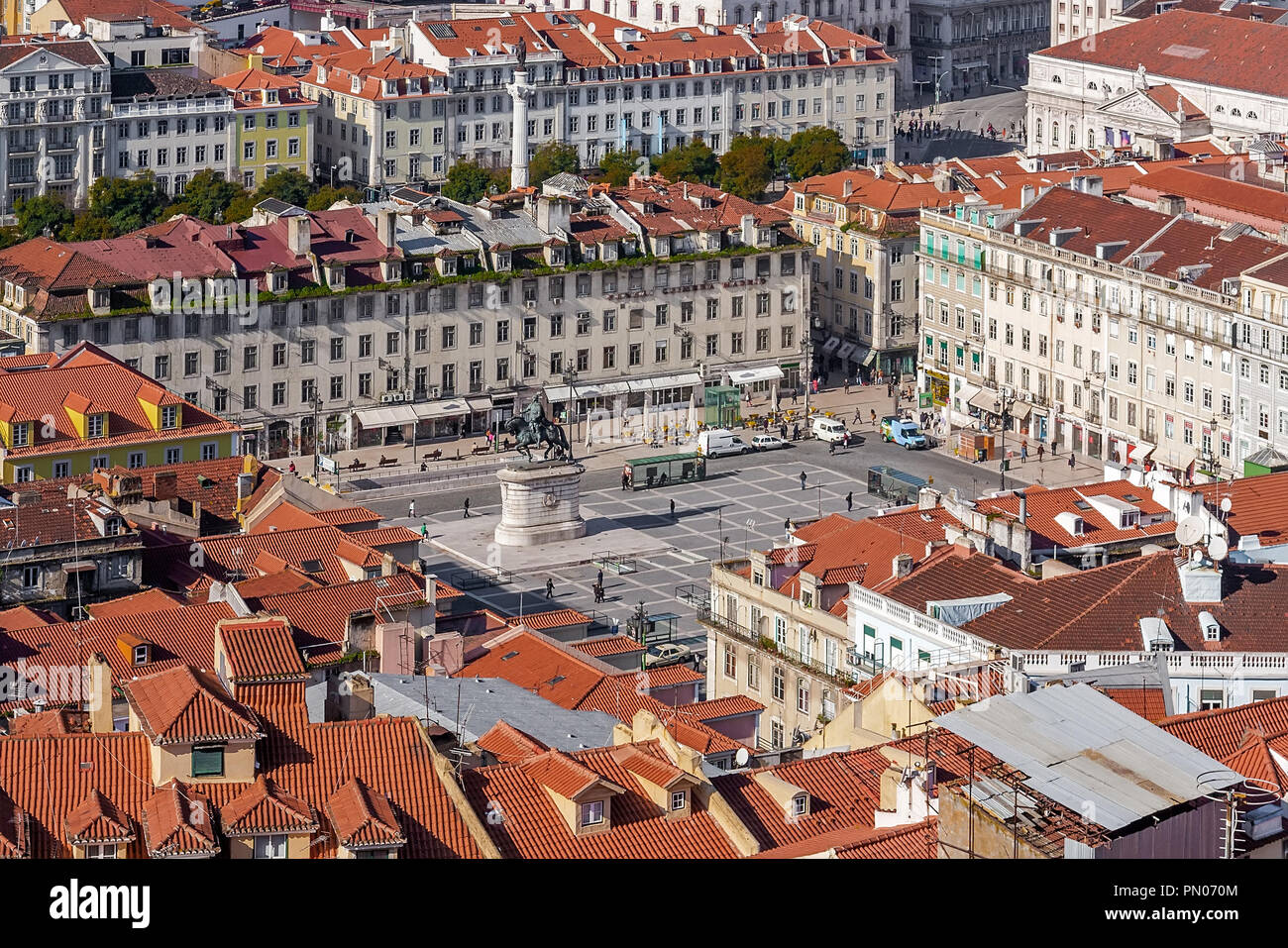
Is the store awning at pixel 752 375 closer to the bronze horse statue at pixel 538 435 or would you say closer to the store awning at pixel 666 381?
the store awning at pixel 666 381

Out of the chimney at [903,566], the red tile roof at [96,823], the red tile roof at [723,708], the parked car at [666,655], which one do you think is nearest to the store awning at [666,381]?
the parked car at [666,655]

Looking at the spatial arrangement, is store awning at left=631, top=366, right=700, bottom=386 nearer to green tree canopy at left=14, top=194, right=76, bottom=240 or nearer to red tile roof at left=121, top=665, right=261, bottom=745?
green tree canopy at left=14, top=194, right=76, bottom=240

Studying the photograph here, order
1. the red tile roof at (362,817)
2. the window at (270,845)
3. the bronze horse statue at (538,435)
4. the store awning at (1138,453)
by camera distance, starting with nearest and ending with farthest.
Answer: the red tile roof at (362,817) < the window at (270,845) < the bronze horse statue at (538,435) < the store awning at (1138,453)
